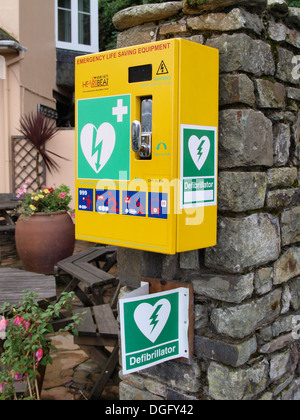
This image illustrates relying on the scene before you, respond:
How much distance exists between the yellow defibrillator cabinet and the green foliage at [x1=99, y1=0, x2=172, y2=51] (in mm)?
8759

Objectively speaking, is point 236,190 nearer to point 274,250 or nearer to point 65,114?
point 274,250

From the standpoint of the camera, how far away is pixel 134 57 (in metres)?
1.86

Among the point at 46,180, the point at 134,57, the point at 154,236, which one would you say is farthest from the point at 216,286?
the point at 46,180

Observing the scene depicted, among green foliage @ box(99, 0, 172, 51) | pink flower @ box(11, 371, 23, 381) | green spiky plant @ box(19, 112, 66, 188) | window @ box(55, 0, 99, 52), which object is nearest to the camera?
pink flower @ box(11, 371, 23, 381)

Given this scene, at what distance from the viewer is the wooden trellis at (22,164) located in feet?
25.5

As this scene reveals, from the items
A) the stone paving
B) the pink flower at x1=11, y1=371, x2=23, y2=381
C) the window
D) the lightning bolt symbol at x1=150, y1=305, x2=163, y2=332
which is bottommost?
the stone paving

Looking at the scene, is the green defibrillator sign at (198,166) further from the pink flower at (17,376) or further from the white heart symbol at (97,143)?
the pink flower at (17,376)

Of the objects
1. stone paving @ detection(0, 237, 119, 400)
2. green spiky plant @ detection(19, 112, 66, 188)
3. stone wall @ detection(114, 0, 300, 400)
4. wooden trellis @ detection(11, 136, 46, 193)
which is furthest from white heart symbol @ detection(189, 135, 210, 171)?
wooden trellis @ detection(11, 136, 46, 193)

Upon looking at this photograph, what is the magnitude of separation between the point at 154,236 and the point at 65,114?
8.71 m

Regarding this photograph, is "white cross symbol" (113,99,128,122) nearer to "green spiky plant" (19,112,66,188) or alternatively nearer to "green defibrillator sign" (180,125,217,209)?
"green defibrillator sign" (180,125,217,209)

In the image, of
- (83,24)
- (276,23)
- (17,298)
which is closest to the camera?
(276,23)

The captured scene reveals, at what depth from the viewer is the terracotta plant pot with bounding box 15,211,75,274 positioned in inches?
212

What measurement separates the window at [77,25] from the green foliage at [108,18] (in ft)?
2.58

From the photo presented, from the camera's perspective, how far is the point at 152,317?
78.2 inches
